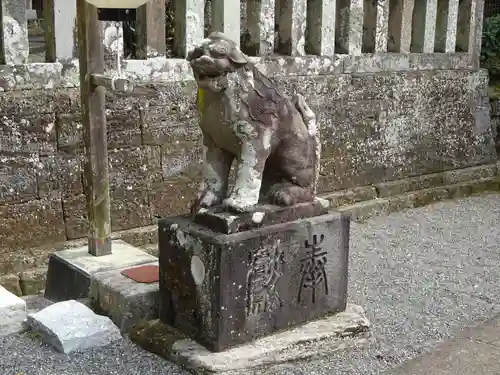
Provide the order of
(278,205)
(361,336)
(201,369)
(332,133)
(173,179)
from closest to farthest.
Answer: (201,369), (278,205), (361,336), (173,179), (332,133)

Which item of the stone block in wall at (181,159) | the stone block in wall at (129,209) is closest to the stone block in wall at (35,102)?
the stone block in wall at (129,209)

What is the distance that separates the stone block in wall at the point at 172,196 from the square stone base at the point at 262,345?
1.57m

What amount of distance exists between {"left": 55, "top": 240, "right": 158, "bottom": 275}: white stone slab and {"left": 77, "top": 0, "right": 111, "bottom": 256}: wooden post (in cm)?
8

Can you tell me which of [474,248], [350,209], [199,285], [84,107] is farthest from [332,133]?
[199,285]

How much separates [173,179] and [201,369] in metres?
2.19

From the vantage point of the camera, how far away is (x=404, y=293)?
13.7ft

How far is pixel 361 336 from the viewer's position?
3363mm

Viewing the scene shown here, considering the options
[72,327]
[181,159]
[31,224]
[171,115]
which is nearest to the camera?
[72,327]

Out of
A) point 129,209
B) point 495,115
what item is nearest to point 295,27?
point 129,209

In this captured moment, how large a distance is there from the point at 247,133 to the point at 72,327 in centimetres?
127

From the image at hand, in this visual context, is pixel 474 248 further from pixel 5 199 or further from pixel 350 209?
pixel 5 199

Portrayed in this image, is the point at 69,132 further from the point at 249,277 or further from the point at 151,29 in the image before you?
the point at 249,277

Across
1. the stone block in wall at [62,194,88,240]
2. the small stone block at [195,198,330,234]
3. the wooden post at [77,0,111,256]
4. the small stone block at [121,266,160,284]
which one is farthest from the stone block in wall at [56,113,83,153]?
the small stone block at [195,198,330,234]

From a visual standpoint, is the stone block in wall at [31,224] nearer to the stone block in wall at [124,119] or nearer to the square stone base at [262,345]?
the stone block in wall at [124,119]
